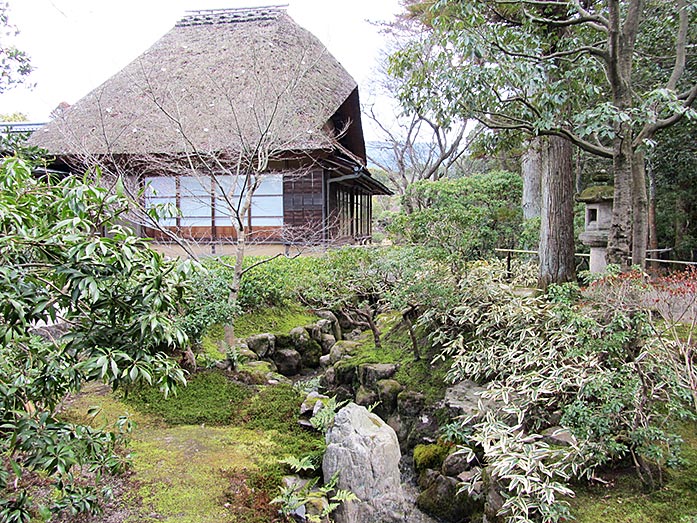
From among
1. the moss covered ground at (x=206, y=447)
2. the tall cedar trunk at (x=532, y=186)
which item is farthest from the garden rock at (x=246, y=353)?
the tall cedar trunk at (x=532, y=186)

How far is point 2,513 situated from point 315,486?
211cm

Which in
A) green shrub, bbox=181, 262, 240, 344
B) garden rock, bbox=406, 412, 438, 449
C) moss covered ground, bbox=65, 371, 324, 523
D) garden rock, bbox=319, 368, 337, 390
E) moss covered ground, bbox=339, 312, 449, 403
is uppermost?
green shrub, bbox=181, 262, 240, 344

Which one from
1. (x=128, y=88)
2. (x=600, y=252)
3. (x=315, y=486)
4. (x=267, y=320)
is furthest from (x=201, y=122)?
(x=315, y=486)

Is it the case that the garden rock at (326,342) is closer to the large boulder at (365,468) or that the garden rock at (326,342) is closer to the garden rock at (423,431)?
the garden rock at (423,431)

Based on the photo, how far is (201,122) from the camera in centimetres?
1130

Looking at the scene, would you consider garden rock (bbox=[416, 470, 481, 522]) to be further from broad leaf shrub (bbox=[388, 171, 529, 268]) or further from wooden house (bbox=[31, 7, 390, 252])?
wooden house (bbox=[31, 7, 390, 252])

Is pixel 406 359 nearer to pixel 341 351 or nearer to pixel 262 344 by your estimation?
pixel 341 351

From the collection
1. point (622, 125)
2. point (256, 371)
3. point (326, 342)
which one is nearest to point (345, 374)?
point (256, 371)

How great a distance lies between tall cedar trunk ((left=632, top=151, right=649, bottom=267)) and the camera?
4297 mm

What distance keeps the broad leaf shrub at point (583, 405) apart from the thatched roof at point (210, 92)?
6.75m

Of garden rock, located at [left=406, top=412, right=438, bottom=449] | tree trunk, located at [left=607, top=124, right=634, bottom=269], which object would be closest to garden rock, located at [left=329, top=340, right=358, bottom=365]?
garden rock, located at [left=406, top=412, right=438, bottom=449]

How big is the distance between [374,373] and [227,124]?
735 cm

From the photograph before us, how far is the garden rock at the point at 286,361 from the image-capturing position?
7250 millimetres

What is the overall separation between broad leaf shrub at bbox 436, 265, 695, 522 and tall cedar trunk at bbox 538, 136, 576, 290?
1.98 metres
